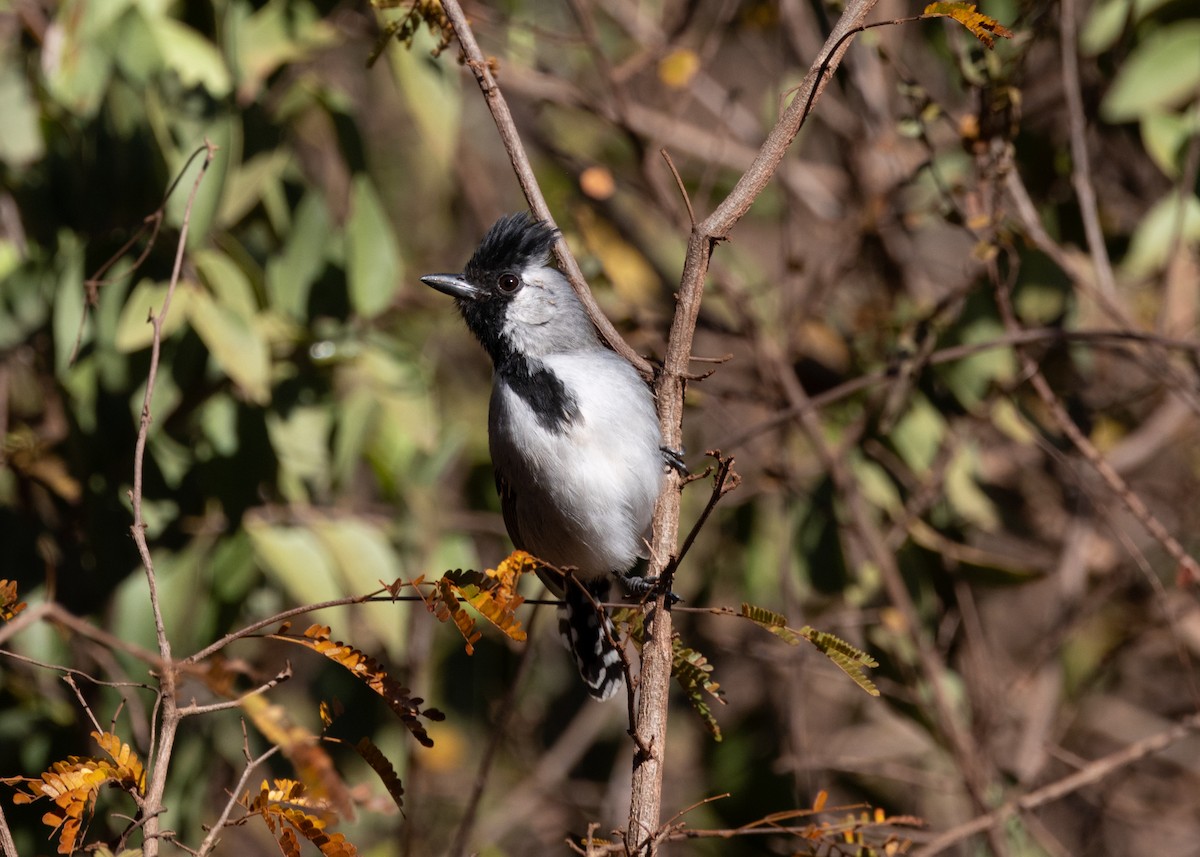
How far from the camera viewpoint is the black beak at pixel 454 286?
145 inches

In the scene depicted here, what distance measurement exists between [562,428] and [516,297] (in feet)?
1.69

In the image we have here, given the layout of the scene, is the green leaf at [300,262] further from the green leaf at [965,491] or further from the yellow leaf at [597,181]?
the green leaf at [965,491]

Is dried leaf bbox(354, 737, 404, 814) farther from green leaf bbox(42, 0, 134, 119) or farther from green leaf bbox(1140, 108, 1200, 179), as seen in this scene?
green leaf bbox(1140, 108, 1200, 179)

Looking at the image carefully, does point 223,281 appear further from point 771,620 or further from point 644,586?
point 771,620

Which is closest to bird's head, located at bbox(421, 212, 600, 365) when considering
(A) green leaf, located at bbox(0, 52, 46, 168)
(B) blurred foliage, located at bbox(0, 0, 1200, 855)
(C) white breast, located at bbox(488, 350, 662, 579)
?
(C) white breast, located at bbox(488, 350, 662, 579)

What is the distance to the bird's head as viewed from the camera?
12.1 ft

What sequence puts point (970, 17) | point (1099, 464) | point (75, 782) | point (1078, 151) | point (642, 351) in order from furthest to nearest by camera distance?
1. point (642, 351)
2. point (1078, 151)
3. point (1099, 464)
4. point (970, 17)
5. point (75, 782)

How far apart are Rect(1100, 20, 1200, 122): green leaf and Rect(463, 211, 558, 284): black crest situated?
1.81 m

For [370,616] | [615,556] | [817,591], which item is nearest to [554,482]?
[615,556]

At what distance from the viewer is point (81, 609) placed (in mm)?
3895

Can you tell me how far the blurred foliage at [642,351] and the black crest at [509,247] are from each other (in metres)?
0.30

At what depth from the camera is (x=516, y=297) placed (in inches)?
148

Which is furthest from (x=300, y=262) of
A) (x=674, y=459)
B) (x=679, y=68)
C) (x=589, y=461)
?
(x=674, y=459)

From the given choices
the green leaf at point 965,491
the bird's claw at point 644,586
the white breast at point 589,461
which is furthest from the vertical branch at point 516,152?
the green leaf at point 965,491
